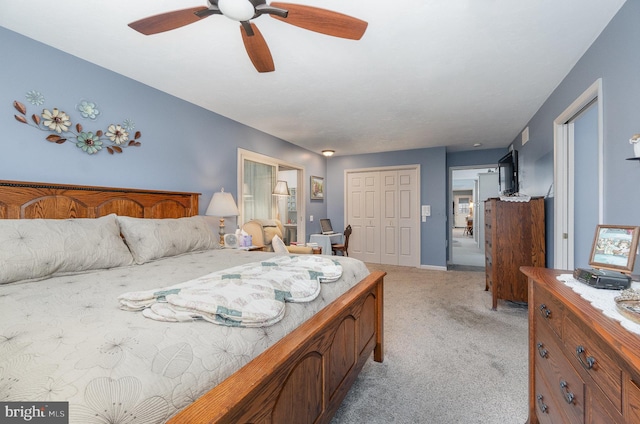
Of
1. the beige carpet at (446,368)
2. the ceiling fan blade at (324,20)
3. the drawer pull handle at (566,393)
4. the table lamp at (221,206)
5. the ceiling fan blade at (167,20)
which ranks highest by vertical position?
the ceiling fan blade at (167,20)

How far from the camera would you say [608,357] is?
756 mm

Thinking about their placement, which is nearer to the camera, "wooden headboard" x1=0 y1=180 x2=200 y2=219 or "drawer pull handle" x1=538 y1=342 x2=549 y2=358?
"drawer pull handle" x1=538 y1=342 x2=549 y2=358

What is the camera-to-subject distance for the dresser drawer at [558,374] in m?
0.93

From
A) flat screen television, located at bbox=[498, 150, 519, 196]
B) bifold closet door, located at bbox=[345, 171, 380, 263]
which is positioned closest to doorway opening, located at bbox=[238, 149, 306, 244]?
bifold closet door, located at bbox=[345, 171, 380, 263]

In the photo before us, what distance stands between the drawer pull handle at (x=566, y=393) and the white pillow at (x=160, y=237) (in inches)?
94.2

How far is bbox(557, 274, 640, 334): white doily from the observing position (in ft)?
2.56

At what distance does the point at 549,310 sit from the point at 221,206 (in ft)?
9.77

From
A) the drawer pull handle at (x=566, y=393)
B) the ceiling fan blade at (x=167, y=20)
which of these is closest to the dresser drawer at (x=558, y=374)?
the drawer pull handle at (x=566, y=393)

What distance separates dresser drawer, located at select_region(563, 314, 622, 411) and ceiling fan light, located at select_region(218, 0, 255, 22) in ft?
6.54

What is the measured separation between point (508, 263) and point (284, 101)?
321 cm

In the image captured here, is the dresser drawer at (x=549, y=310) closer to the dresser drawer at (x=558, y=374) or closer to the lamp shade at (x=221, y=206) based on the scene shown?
the dresser drawer at (x=558, y=374)

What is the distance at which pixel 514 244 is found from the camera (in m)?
3.25

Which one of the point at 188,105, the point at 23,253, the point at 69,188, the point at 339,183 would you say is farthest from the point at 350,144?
the point at 23,253

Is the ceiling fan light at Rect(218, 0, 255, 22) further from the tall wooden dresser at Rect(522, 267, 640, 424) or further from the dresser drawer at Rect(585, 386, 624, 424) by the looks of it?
the dresser drawer at Rect(585, 386, 624, 424)
